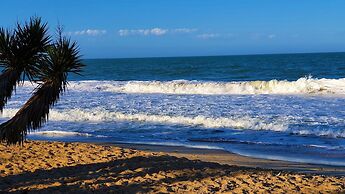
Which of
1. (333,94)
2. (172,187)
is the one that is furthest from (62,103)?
(172,187)

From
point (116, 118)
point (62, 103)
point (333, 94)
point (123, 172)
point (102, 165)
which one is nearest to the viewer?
point (123, 172)

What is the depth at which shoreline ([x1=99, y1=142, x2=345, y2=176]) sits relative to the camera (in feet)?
28.5

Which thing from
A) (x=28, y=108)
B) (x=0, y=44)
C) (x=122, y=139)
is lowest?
(x=122, y=139)

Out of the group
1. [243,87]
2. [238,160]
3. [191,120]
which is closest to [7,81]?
[238,160]

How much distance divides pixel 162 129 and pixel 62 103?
8.76 metres

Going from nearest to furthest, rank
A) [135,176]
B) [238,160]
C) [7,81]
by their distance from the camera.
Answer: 1. [7,81]
2. [135,176]
3. [238,160]

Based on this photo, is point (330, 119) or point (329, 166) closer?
point (329, 166)

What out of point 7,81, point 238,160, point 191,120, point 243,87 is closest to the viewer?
point 7,81

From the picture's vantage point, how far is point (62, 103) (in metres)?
21.6

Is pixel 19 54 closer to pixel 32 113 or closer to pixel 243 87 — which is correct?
pixel 32 113

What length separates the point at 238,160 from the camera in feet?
31.8

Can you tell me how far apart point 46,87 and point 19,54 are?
60 cm

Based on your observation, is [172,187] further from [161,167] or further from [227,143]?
[227,143]

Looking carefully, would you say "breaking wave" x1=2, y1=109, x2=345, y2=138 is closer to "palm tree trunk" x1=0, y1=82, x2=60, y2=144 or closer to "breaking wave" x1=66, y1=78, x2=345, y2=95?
"palm tree trunk" x1=0, y1=82, x2=60, y2=144
